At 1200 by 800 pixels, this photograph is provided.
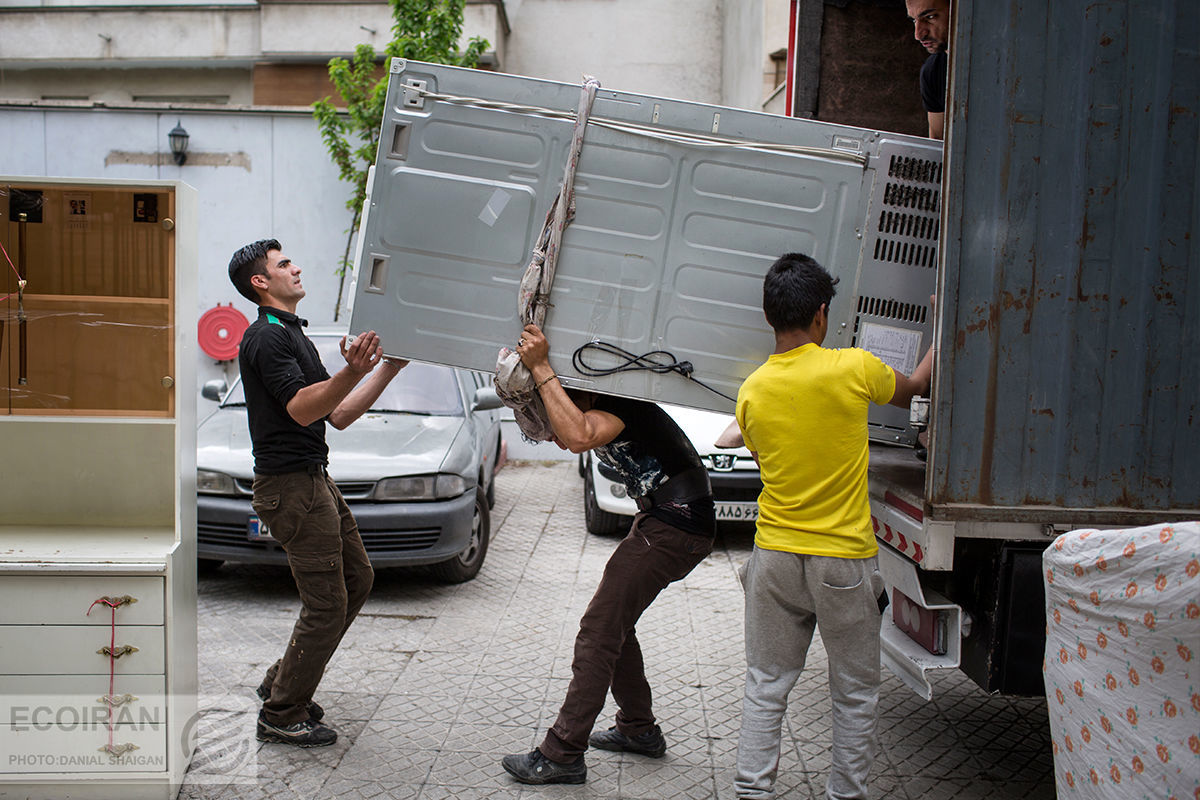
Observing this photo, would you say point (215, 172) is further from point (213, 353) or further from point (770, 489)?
point (770, 489)

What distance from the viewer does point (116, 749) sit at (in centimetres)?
320

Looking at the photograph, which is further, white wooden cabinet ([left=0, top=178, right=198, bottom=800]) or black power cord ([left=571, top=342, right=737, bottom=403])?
white wooden cabinet ([left=0, top=178, right=198, bottom=800])

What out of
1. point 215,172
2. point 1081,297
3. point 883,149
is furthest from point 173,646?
point 215,172

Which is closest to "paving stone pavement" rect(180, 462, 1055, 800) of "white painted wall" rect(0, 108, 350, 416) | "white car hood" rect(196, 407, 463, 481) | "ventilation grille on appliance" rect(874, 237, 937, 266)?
"white car hood" rect(196, 407, 463, 481)

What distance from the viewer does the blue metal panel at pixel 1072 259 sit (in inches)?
104

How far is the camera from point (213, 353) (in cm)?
1116

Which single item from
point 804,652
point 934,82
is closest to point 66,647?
point 804,652

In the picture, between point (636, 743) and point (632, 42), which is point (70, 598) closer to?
point (636, 743)

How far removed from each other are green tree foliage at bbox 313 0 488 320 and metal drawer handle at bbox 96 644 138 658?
795 centimetres

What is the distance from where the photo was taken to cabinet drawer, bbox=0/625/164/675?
319 centimetres

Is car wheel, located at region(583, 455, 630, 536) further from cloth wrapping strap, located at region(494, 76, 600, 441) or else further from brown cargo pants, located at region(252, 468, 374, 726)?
cloth wrapping strap, located at region(494, 76, 600, 441)

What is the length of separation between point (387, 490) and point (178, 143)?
294 inches

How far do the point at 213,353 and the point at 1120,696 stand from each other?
35.3 ft

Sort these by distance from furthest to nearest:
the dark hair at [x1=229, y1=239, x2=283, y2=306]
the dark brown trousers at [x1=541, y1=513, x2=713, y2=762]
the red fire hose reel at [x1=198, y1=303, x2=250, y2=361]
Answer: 1. the red fire hose reel at [x1=198, y1=303, x2=250, y2=361]
2. the dark hair at [x1=229, y1=239, x2=283, y2=306]
3. the dark brown trousers at [x1=541, y1=513, x2=713, y2=762]
